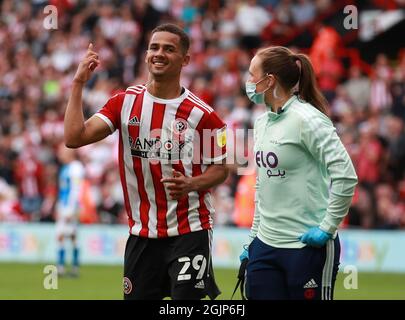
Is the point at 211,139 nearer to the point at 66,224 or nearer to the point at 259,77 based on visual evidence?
the point at 259,77

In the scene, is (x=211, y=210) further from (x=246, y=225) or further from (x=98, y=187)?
(x=98, y=187)

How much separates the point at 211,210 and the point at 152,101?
90 centimetres

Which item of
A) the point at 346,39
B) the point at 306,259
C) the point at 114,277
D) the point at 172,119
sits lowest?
the point at 114,277

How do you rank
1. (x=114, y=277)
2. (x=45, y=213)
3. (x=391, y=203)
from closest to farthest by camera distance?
(x=114, y=277)
(x=391, y=203)
(x=45, y=213)

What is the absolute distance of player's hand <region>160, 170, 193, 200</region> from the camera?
7336 mm

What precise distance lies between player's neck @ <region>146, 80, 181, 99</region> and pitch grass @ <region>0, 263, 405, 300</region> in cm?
540

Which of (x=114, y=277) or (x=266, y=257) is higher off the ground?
(x=266, y=257)

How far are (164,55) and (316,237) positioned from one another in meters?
1.74

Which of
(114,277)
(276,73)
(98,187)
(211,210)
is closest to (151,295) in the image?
(211,210)

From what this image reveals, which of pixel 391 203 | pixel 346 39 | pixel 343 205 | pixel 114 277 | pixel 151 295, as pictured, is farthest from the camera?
pixel 346 39

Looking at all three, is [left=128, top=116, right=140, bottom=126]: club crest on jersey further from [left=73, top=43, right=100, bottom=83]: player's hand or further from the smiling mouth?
[left=73, top=43, right=100, bottom=83]: player's hand

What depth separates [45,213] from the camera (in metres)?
19.7

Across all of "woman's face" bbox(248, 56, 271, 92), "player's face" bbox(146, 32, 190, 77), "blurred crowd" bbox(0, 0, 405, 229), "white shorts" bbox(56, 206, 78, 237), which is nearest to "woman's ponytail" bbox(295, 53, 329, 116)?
"woman's face" bbox(248, 56, 271, 92)

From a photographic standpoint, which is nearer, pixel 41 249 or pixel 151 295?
pixel 151 295
